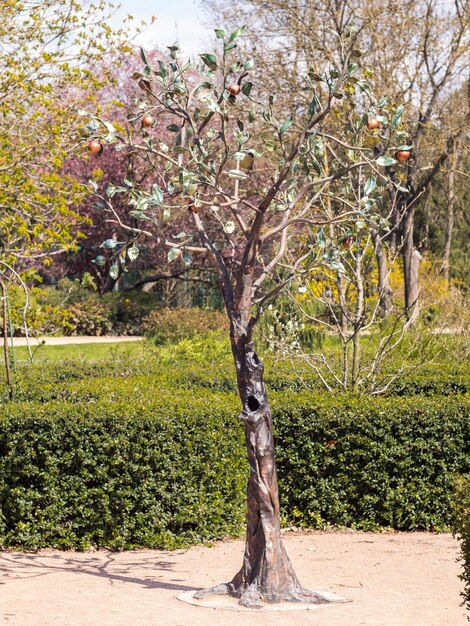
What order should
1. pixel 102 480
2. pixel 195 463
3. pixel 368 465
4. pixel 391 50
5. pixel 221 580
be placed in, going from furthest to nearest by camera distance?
pixel 391 50 → pixel 368 465 → pixel 195 463 → pixel 102 480 → pixel 221 580

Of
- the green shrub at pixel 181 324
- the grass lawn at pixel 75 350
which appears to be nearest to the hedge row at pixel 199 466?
the grass lawn at pixel 75 350

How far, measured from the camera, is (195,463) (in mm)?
6254

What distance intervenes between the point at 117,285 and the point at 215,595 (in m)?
22.2

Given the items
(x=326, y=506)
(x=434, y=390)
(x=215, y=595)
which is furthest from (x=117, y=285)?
(x=215, y=595)

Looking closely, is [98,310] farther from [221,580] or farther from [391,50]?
[221,580]

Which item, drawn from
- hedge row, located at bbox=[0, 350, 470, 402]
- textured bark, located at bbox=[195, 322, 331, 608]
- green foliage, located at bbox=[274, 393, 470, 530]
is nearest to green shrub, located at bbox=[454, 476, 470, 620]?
textured bark, located at bbox=[195, 322, 331, 608]

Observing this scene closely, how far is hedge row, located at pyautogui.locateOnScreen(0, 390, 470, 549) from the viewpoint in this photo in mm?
6113

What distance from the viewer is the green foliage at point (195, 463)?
241 inches

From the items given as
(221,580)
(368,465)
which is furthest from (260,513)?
(368,465)

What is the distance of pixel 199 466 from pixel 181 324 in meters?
11.7

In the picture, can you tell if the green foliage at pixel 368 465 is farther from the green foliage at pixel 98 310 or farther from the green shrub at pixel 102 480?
the green foliage at pixel 98 310

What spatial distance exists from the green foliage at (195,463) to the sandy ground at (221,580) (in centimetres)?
18

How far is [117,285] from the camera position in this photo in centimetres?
2678

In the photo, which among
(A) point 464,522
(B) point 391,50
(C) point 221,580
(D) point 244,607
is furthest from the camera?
(B) point 391,50
